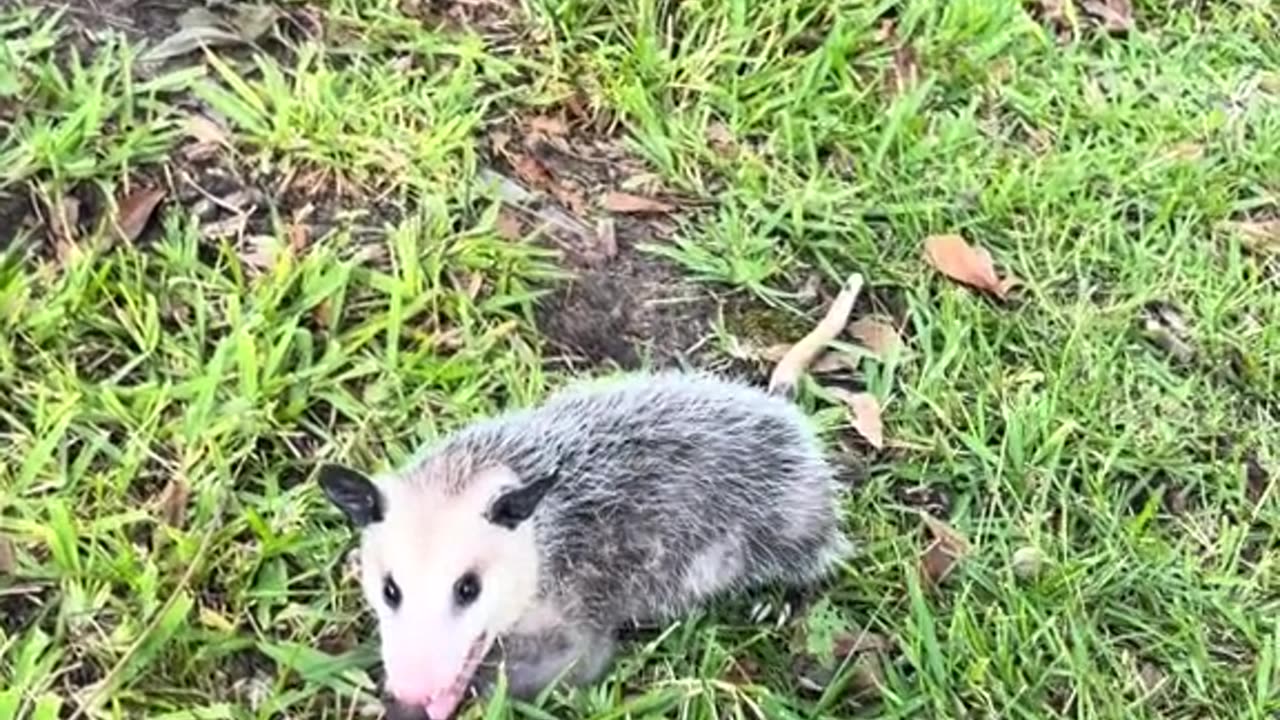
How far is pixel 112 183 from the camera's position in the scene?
331cm

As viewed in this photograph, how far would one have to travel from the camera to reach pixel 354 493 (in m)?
2.63

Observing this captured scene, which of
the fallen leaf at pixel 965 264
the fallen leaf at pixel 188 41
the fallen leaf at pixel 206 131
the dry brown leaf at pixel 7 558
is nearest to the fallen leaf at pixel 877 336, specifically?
the fallen leaf at pixel 965 264

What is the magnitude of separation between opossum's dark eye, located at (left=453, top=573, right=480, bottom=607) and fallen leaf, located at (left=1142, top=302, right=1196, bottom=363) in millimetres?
1499

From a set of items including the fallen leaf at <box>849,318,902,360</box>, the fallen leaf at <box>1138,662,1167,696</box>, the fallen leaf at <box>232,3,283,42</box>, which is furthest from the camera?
the fallen leaf at <box>232,3,283,42</box>

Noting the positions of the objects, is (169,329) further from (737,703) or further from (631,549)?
(737,703)

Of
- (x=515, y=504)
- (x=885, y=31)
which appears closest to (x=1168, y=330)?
(x=885, y=31)

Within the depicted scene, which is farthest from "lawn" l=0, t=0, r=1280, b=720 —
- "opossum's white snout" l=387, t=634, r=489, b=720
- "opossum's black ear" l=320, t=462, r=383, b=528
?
"opossum's black ear" l=320, t=462, r=383, b=528

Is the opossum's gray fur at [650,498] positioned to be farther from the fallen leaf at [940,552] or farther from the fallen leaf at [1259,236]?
the fallen leaf at [1259,236]

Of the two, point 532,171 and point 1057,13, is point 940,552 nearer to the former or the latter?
point 532,171

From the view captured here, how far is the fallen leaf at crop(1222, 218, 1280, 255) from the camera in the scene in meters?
3.76

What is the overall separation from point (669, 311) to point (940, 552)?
0.67 m

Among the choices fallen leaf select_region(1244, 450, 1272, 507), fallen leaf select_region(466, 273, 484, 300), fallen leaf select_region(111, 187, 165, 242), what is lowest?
fallen leaf select_region(1244, 450, 1272, 507)

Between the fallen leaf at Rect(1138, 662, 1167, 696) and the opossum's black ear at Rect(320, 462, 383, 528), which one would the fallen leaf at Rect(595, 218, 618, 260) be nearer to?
the opossum's black ear at Rect(320, 462, 383, 528)

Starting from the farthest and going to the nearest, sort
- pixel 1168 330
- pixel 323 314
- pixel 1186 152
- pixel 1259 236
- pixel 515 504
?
pixel 1186 152 → pixel 1259 236 → pixel 1168 330 → pixel 323 314 → pixel 515 504
